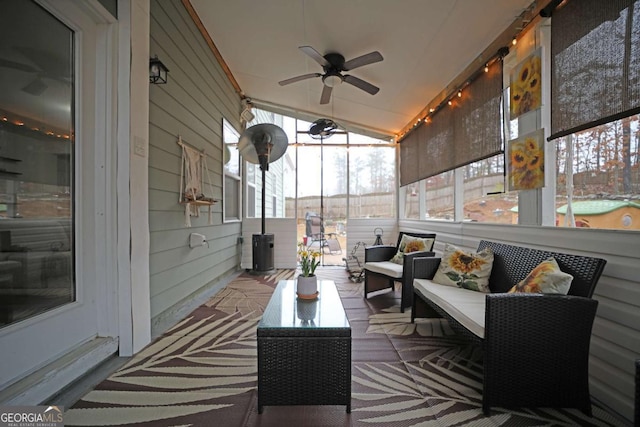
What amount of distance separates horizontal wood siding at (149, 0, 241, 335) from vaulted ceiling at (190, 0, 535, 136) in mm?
456

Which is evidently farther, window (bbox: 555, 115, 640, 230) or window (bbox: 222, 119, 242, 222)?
window (bbox: 222, 119, 242, 222)

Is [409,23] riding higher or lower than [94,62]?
higher

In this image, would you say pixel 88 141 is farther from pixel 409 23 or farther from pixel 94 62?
pixel 409 23

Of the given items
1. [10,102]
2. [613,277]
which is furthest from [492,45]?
[10,102]

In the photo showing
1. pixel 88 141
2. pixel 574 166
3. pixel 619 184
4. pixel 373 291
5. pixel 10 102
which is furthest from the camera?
pixel 373 291

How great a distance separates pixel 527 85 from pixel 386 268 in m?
2.20

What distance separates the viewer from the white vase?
2.10 meters

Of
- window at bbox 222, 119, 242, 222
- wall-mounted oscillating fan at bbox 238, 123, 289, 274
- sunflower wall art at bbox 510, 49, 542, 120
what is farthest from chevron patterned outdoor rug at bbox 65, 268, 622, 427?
wall-mounted oscillating fan at bbox 238, 123, 289, 274

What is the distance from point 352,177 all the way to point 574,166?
414 cm

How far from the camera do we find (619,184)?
1802 millimetres

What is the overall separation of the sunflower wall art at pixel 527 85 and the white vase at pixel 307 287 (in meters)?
2.27

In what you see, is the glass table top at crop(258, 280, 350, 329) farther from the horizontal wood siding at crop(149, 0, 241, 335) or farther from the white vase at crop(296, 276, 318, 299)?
the horizontal wood siding at crop(149, 0, 241, 335)

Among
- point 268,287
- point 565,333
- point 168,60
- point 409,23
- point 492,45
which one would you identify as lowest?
point 268,287

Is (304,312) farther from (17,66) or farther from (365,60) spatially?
(365,60)
